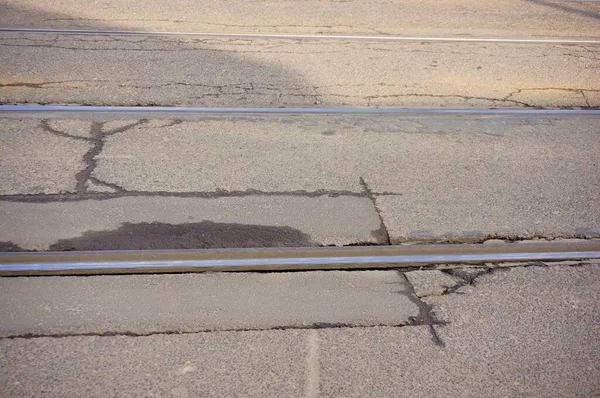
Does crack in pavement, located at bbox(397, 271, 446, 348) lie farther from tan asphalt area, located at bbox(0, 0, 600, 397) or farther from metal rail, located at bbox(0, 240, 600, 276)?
metal rail, located at bbox(0, 240, 600, 276)

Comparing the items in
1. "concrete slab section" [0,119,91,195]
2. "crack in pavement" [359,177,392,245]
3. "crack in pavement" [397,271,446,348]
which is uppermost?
"crack in pavement" [359,177,392,245]

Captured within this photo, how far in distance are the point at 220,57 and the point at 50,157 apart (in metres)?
2.75

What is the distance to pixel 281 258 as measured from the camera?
12.5 feet

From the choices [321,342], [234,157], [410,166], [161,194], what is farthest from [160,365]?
[410,166]

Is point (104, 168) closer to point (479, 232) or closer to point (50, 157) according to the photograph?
point (50, 157)

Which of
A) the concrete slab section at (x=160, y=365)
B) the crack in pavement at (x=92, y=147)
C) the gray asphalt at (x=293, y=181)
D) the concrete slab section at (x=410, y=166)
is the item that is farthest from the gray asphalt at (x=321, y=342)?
the crack in pavement at (x=92, y=147)

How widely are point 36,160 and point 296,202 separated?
1.91m

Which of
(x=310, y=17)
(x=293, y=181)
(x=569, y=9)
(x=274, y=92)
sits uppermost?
(x=569, y=9)

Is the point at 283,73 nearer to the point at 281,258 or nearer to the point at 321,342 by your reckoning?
the point at 281,258

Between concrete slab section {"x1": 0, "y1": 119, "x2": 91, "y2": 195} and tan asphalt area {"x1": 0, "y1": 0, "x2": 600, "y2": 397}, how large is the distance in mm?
19

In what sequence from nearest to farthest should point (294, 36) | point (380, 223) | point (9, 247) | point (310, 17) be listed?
point (9, 247), point (380, 223), point (294, 36), point (310, 17)

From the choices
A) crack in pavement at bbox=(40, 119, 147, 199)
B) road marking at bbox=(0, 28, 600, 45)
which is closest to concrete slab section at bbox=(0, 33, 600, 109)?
road marking at bbox=(0, 28, 600, 45)

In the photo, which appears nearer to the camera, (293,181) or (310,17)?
(293,181)

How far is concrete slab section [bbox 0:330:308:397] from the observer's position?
2.85m
